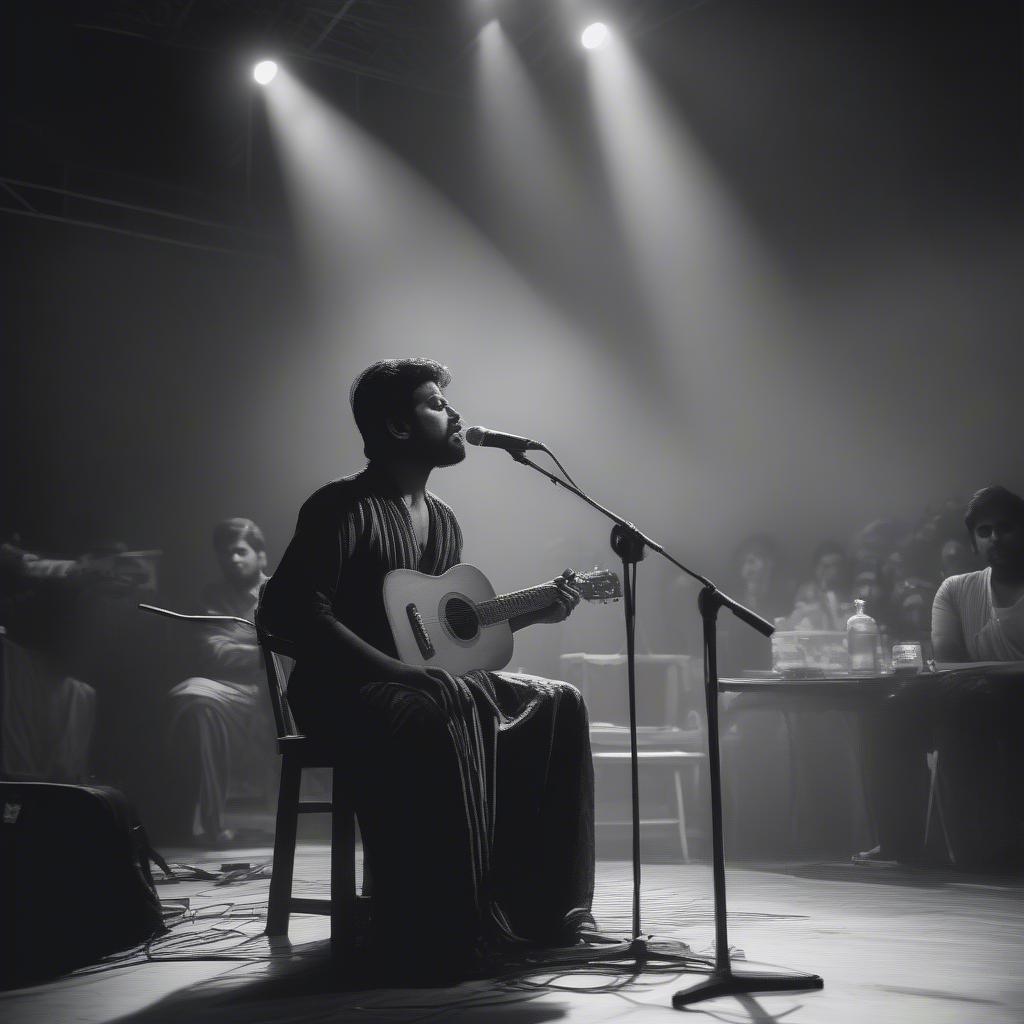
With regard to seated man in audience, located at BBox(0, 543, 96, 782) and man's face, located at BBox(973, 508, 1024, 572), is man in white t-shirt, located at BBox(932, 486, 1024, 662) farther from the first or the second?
seated man in audience, located at BBox(0, 543, 96, 782)

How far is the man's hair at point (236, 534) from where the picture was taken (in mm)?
6711

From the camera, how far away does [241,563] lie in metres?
6.70

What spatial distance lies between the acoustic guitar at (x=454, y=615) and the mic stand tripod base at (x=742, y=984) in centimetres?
100

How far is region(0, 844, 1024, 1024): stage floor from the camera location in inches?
80.2

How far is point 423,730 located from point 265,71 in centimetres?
655

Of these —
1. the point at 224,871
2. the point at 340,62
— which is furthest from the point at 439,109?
the point at 224,871

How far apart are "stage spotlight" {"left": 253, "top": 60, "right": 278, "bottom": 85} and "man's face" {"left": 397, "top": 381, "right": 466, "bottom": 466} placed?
5.59m

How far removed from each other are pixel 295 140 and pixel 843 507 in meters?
4.92

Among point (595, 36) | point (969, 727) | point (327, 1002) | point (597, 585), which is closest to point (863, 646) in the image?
point (969, 727)

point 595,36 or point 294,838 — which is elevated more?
point 595,36

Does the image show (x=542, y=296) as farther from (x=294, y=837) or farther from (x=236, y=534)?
(x=294, y=837)

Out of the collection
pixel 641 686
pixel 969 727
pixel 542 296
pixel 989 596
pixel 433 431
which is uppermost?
pixel 542 296

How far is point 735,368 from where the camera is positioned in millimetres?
7980

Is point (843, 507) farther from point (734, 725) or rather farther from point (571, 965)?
point (571, 965)
